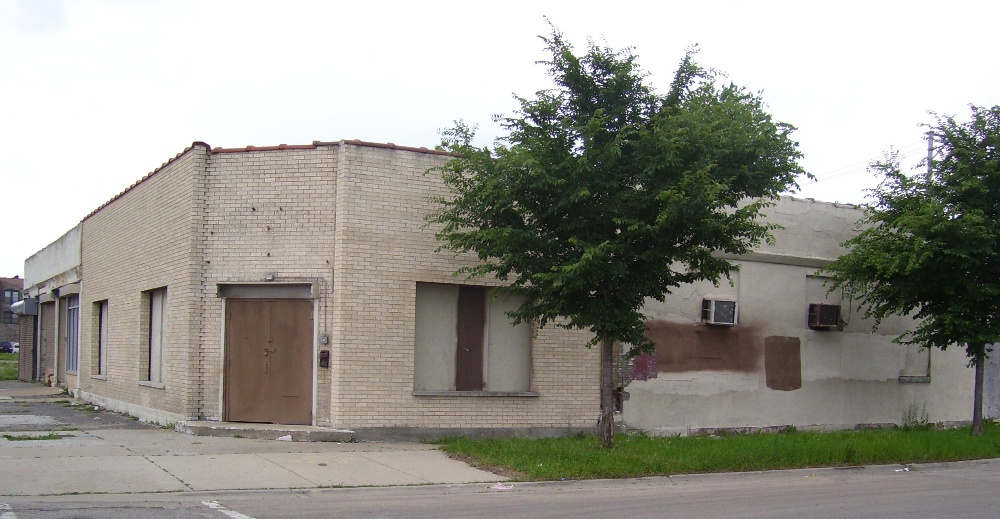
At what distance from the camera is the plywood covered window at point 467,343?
14.9 metres

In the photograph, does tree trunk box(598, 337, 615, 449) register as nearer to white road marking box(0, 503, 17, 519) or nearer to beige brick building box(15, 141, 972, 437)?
beige brick building box(15, 141, 972, 437)

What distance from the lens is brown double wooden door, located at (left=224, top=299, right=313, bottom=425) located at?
47.2 ft

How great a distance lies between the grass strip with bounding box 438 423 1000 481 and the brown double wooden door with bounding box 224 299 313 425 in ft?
8.17

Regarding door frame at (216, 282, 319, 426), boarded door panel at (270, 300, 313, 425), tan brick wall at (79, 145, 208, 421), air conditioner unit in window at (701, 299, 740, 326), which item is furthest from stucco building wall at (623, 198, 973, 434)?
tan brick wall at (79, 145, 208, 421)

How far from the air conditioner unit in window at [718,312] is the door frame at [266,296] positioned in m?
7.29

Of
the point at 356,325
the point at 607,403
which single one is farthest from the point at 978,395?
the point at 356,325

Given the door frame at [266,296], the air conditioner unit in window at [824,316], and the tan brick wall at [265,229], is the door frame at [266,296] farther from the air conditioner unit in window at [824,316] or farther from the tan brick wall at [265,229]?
the air conditioner unit in window at [824,316]

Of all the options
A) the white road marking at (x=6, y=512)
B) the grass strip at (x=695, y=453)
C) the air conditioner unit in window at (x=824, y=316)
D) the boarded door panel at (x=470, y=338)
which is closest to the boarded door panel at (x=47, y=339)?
the boarded door panel at (x=470, y=338)

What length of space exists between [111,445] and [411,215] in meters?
5.61

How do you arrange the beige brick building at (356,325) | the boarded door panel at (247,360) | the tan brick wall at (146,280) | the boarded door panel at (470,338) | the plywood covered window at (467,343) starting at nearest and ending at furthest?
the beige brick building at (356,325) < the boarded door panel at (247,360) < the tan brick wall at (146,280) < the plywood covered window at (467,343) < the boarded door panel at (470,338)

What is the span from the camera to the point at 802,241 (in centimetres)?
1831

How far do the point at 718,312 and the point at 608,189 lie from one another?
577cm

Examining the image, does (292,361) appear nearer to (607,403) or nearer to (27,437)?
(27,437)

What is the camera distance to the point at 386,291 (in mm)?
14336
